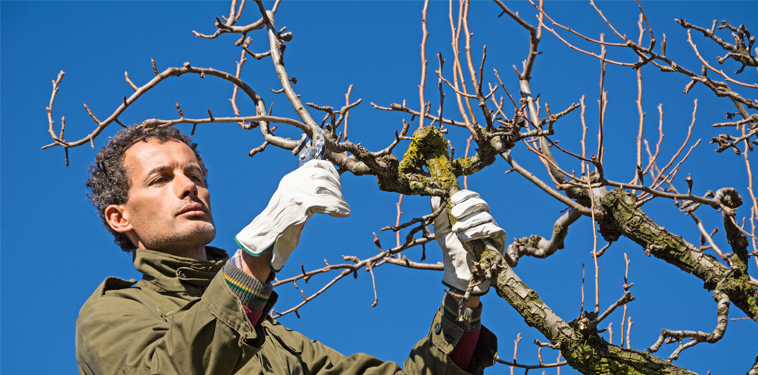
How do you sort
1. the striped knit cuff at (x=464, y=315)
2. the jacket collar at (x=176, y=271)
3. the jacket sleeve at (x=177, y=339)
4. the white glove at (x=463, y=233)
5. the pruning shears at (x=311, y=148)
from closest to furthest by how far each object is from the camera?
the jacket sleeve at (x=177, y=339) → the pruning shears at (x=311, y=148) → the white glove at (x=463, y=233) → the striped knit cuff at (x=464, y=315) → the jacket collar at (x=176, y=271)

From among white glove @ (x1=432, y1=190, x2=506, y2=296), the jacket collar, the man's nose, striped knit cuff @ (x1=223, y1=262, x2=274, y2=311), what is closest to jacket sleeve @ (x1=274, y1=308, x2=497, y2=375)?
white glove @ (x1=432, y1=190, x2=506, y2=296)

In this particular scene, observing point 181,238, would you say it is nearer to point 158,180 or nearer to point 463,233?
point 158,180

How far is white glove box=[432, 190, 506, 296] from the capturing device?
8.74 ft

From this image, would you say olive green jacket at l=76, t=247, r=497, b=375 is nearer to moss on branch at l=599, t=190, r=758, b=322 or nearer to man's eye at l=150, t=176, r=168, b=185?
man's eye at l=150, t=176, r=168, b=185

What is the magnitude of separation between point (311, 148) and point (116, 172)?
4.65ft

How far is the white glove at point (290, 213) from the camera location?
2.25m

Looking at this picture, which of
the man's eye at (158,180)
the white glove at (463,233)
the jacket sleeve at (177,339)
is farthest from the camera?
the man's eye at (158,180)

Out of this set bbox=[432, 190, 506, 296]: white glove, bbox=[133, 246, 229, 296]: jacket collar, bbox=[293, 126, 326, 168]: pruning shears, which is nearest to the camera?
bbox=[293, 126, 326, 168]: pruning shears

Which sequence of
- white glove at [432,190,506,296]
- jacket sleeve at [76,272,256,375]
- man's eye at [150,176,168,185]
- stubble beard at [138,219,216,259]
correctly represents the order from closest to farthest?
jacket sleeve at [76,272,256,375] < white glove at [432,190,506,296] < stubble beard at [138,219,216,259] < man's eye at [150,176,168,185]

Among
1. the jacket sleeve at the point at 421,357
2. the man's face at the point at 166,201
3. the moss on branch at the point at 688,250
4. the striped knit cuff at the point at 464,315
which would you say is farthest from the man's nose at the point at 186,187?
the moss on branch at the point at 688,250

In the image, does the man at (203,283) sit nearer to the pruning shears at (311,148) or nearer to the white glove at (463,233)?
the white glove at (463,233)

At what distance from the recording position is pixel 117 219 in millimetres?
3480

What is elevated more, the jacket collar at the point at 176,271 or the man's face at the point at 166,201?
the man's face at the point at 166,201

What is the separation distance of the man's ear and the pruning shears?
1.28 meters
